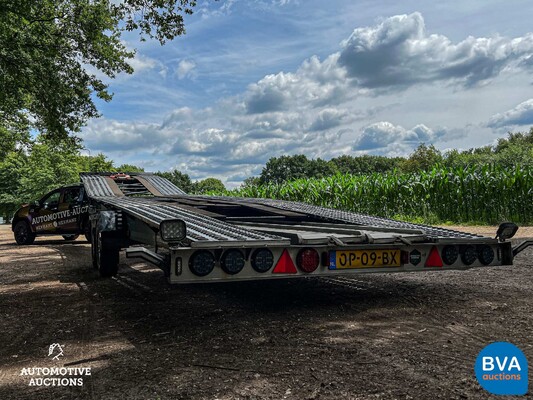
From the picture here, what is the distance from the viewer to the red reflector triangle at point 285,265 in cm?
400

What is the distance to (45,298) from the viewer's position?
19.5ft

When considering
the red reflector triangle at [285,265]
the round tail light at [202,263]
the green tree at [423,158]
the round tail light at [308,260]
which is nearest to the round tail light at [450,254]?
the round tail light at [308,260]

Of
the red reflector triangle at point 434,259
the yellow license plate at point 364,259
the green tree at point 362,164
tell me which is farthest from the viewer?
the green tree at point 362,164

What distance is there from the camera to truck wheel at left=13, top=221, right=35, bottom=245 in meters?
14.8

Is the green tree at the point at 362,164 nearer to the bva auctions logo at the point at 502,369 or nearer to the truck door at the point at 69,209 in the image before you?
the truck door at the point at 69,209

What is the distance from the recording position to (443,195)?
1888cm

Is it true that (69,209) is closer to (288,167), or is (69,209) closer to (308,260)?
(308,260)

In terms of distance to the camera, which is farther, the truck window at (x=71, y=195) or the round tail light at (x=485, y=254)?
the truck window at (x=71, y=195)

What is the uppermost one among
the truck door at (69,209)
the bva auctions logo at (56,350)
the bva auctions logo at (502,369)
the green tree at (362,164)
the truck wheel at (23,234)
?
the green tree at (362,164)

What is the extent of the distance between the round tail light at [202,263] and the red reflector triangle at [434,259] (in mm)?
2285

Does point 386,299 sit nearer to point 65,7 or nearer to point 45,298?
point 45,298

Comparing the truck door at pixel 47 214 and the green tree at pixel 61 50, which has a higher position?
the green tree at pixel 61 50

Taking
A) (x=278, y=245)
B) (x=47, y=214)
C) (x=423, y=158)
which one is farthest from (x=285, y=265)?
(x=423, y=158)

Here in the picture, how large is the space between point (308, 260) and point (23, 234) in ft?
44.3
